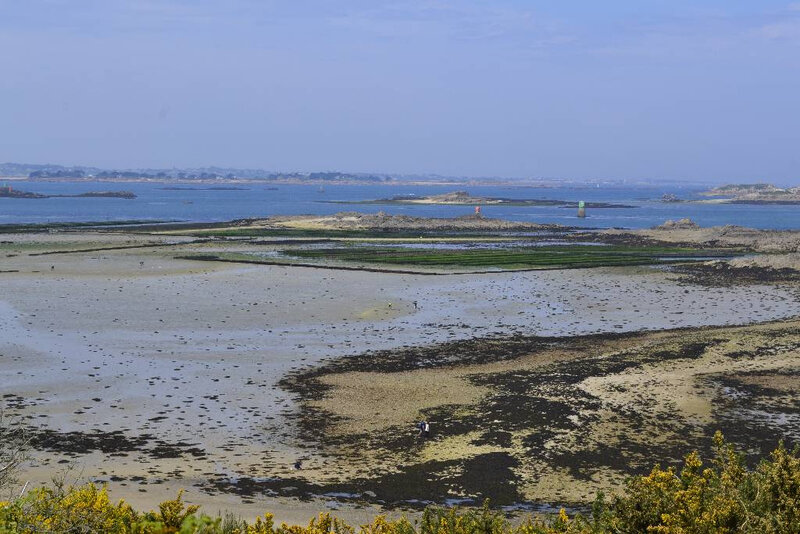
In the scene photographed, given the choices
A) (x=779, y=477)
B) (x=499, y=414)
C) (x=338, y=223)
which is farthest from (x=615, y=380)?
(x=338, y=223)

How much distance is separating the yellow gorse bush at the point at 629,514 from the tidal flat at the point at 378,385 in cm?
454

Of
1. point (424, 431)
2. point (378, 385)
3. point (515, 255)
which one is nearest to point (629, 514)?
point (424, 431)

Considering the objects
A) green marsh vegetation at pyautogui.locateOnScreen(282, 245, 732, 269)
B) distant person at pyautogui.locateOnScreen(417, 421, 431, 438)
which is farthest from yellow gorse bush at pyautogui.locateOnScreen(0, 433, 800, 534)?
green marsh vegetation at pyautogui.locateOnScreen(282, 245, 732, 269)

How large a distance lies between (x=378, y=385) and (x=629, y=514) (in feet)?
44.2

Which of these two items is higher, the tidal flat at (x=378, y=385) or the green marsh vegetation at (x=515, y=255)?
the green marsh vegetation at (x=515, y=255)

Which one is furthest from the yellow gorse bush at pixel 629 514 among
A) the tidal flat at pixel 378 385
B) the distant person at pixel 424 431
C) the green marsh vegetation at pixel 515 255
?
the green marsh vegetation at pixel 515 255

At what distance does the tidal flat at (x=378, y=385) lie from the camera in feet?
55.1

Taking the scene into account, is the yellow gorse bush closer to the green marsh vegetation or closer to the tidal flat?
the tidal flat

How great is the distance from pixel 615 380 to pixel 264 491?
11931 mm

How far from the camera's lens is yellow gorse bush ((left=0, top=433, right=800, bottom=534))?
9336mm

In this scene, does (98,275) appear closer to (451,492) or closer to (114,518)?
(451,492)

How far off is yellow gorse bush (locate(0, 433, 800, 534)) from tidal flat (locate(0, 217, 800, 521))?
4.54 meters

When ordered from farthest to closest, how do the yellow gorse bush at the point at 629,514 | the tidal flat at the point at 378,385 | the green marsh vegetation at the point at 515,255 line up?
the green marsh vegetation at the point at 515,255, the tidal flat at the point at 378,385, the yellow gorse bush at the point at 629,514

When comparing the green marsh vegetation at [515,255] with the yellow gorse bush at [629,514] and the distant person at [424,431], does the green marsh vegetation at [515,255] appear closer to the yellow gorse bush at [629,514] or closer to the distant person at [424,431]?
the distant person at [424,431]
